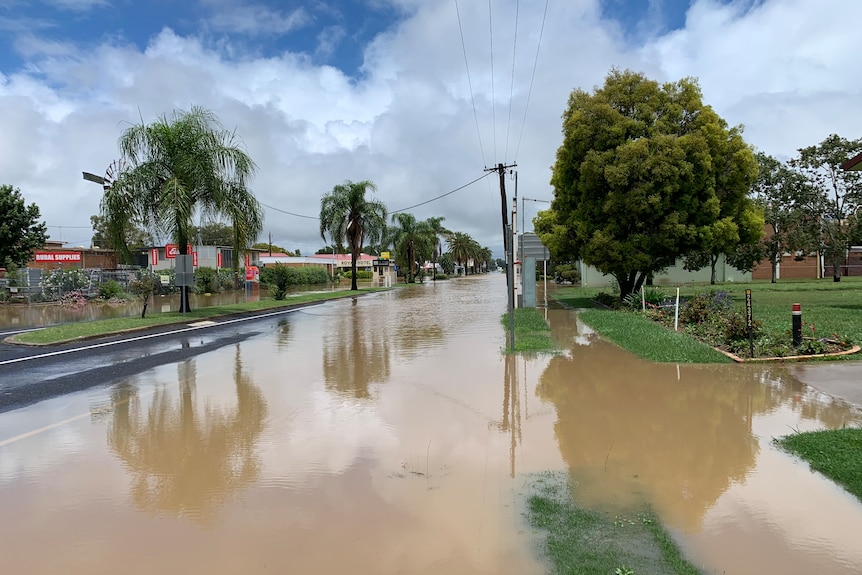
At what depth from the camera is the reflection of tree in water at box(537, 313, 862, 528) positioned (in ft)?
15.4

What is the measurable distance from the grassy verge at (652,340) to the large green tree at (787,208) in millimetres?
24773

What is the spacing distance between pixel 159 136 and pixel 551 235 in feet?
49.6

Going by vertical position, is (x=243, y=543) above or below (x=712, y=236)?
below

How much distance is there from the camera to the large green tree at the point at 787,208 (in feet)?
117

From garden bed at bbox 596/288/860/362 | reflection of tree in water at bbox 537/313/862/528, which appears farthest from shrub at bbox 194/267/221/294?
reflection of tree in water at bbox 537/313/862/528

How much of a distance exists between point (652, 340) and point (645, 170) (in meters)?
9.02

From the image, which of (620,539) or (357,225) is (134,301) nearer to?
(357,225)

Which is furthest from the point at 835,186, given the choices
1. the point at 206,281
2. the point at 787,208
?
the point at 206,281

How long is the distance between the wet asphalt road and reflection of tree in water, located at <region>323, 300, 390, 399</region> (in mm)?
2706

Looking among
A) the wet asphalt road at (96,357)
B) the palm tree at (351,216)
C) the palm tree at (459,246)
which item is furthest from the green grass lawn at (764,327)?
the palm tree at (459,246)

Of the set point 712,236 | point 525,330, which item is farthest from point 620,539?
point 712,236

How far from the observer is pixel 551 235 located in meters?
23.3

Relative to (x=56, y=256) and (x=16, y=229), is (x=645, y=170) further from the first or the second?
(x=56, y=256)

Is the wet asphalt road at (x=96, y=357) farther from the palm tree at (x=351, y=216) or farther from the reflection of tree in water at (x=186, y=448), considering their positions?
the palm tree at (x=351, y=216)
